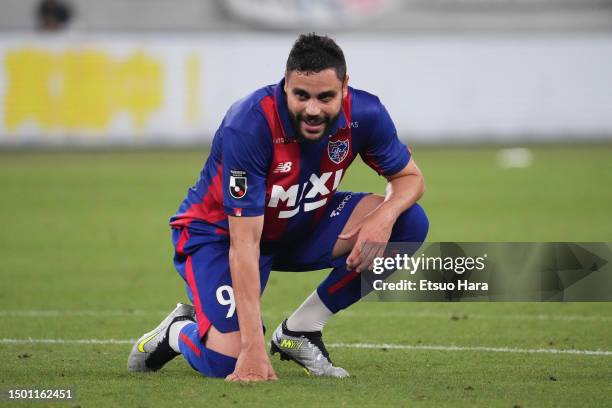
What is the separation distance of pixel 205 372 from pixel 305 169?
1.12m

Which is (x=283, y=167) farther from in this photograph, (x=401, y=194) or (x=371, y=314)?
(x=371, y=314)

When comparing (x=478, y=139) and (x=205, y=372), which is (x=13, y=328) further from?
(x=478, y=139)

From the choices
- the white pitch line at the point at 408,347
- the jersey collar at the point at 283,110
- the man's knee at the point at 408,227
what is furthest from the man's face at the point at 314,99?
the white pitch line at the point at 408,347

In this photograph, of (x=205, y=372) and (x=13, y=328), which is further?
(x=13, y=328)

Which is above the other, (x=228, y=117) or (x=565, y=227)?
(x=228, y=117)

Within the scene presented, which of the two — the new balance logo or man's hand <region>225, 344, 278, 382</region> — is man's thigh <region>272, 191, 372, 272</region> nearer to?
the new balance logo

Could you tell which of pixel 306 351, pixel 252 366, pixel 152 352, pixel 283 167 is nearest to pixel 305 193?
pixel 283 167

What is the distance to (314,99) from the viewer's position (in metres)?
5.68

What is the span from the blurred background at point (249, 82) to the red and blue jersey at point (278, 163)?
585 inches

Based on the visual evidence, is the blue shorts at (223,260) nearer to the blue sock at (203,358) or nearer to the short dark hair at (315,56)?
the blue sock at (203,358)

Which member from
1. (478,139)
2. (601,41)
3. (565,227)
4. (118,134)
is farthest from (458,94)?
(565,227)

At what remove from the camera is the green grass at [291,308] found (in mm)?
5715

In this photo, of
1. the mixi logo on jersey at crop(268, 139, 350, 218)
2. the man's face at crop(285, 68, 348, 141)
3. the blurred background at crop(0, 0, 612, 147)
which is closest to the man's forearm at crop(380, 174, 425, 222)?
the mixi logo on jersey at crop(268, 139, 350, 218)

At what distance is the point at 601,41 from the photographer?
2220 centimetres
